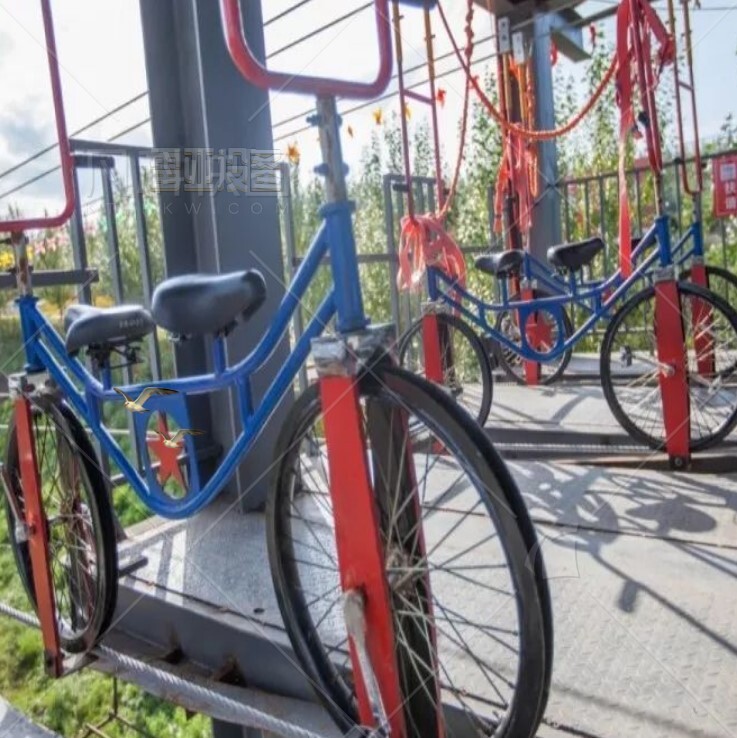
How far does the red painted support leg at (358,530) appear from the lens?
1.05 m

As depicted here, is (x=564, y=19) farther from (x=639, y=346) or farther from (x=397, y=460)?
(x=397, y=460)

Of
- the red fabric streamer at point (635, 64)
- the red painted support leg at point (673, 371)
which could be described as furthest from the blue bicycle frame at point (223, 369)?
the red fabric streamer at point (635, 64)

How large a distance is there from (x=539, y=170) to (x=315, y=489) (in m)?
2.88

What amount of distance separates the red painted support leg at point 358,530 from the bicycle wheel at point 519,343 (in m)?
2.33

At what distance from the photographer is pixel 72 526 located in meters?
1.71

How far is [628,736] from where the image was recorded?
109cm

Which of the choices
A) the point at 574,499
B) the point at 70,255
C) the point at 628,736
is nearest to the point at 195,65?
the point at 70,255

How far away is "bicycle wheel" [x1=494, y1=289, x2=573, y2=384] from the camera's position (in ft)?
11.3

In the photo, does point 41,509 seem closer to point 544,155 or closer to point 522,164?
point 522,164

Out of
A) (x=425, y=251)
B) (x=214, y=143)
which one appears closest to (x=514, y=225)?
(x=425, y=251)

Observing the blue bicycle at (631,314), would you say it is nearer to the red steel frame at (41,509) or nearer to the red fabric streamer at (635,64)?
the red fabric streamer at (635,64)

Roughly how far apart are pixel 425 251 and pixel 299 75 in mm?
2068

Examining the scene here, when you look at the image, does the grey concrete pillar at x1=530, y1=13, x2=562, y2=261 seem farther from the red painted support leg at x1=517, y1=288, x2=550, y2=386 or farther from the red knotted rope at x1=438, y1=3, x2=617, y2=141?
the red knotted rope at x1=438, y1=3, x2=617, y2=141

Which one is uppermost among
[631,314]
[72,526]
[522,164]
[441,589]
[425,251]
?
[522,164]
